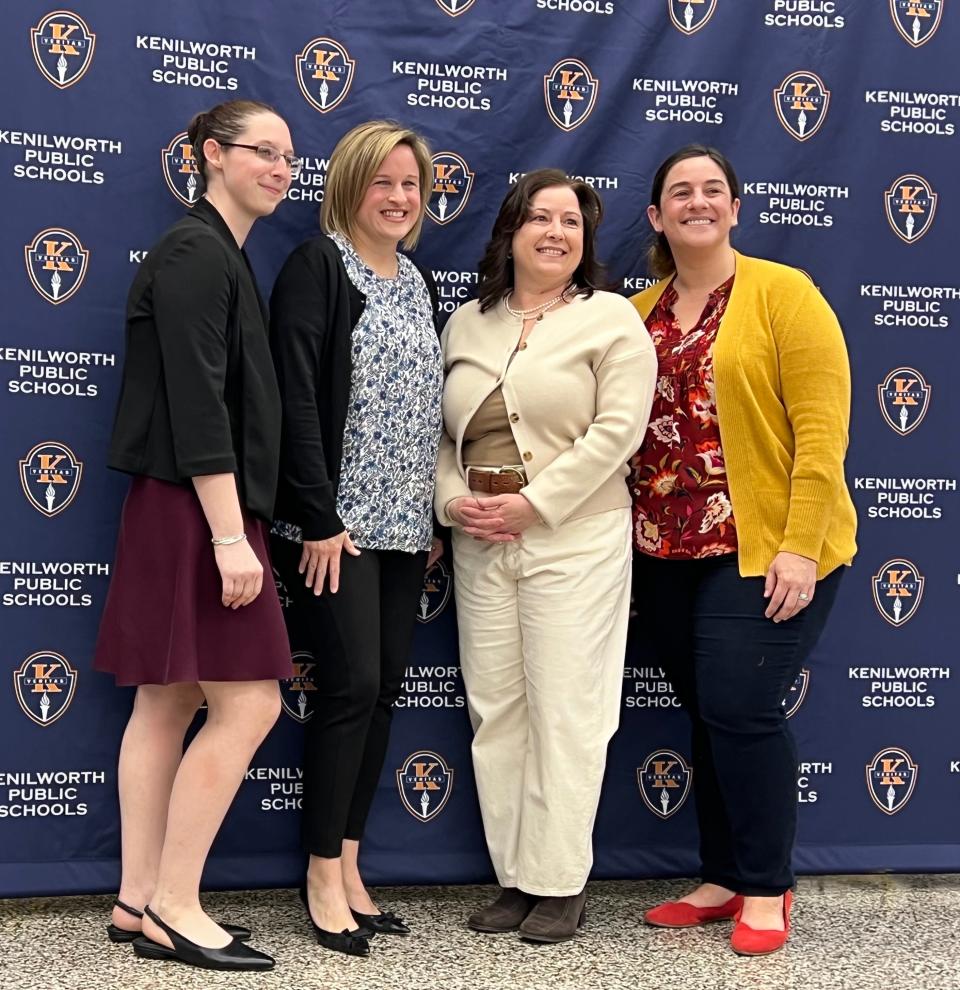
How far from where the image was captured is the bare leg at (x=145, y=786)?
8.13ft

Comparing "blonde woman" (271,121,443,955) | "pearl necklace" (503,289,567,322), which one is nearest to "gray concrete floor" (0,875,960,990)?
"blonde woman" (271,121,443,955)

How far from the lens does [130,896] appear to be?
8.20 ft

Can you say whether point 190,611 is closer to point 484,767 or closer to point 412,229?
point 484,767

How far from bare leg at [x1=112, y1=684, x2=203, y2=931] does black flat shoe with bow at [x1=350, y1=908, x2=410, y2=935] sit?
0.46 m

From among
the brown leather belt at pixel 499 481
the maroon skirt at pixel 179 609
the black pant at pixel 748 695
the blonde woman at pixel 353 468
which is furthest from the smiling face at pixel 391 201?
the black pant at pixel 748 695

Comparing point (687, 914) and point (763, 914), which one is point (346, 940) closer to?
point (687, 914)

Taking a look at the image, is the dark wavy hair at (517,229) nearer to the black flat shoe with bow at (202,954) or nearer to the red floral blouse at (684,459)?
the red floral blouse at (684,459)

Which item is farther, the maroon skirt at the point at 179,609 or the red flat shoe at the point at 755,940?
the red flat shoe at the point at 755,940

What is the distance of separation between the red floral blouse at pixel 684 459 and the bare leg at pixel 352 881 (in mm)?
965

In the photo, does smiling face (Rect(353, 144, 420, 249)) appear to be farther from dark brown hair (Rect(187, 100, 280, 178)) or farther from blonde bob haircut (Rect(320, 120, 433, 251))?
dark brown hair (Rect(187, 100, 280, 178))

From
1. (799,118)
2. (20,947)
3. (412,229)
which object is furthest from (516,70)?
(20,947)

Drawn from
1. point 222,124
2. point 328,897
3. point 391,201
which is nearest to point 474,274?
point 391,201

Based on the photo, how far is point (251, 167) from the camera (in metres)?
2.36

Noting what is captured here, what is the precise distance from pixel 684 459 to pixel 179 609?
1138mm
